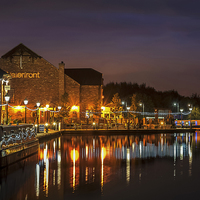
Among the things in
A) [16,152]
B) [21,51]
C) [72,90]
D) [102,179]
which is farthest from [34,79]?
[102,179]

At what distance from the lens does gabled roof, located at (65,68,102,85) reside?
6147cm

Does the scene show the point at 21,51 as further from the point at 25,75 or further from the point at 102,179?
the point at 102,179

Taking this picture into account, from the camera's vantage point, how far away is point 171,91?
159375 millimetres

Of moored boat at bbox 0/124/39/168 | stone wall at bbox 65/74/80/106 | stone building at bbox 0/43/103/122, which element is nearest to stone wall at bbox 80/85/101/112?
stone wall at bbox 65/74/80/106

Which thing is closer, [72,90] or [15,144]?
[15,144]

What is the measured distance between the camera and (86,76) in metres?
63.1

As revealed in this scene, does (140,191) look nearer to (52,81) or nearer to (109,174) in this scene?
(109,174)

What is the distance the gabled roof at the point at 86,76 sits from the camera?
6147 cm

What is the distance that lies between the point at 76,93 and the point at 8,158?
4433cm

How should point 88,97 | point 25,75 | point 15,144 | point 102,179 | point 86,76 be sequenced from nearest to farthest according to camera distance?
point 102,179 < point 15,144 < point 25,75 < point 88,97 < point 86,76

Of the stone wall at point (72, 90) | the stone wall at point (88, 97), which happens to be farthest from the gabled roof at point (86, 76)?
the stone wall at point (72, 90)

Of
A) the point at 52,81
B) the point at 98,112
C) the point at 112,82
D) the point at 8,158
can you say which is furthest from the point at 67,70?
the point at 112,82

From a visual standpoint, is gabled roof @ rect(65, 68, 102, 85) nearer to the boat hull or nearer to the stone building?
the stone building

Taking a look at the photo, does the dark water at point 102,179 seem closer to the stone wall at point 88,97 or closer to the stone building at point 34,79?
the stone building at point 34,79
